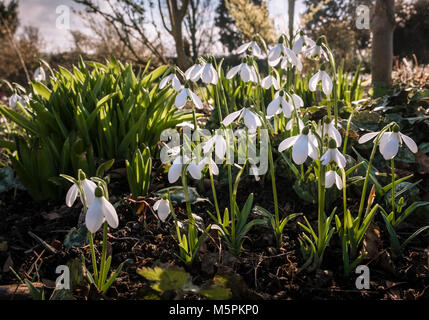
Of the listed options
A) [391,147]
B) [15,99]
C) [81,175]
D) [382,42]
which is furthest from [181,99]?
[382,42]

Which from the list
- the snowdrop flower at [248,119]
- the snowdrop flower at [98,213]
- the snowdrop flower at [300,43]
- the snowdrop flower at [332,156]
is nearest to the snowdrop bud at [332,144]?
the snowdrop flower at [332,156]

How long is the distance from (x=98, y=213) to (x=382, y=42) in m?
3.37

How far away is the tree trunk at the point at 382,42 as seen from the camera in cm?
322

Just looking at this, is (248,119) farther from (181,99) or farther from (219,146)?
(181,99)

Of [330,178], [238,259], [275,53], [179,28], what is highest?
[179,28]

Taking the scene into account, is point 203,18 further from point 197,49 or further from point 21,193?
point 21,193

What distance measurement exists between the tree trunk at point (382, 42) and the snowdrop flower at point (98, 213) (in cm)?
293

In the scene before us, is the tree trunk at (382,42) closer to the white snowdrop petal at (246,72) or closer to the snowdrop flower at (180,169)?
the white snowdrop petal at (246,72)

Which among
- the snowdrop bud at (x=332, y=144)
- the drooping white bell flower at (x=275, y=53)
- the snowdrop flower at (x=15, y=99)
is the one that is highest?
the drooping white bell flower at (x=275, y=53)

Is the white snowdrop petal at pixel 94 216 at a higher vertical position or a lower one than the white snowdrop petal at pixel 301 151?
lower

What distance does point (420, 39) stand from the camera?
36.6 feet

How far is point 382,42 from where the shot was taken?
11.0 feet
